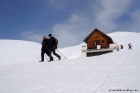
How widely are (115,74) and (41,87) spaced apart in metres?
2.58

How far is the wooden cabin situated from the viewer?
33844 mm

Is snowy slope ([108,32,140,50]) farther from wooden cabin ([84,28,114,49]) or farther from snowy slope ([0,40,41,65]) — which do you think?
snowy slope ([0,40,41,65])

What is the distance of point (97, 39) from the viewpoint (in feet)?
113

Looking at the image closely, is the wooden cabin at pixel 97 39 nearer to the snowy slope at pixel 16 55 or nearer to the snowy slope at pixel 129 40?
the snowy slope at pixel 16 55

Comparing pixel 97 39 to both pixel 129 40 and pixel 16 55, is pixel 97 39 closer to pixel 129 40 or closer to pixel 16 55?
pixel 16 55

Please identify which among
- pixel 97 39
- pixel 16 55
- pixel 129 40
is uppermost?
pixel 129 40

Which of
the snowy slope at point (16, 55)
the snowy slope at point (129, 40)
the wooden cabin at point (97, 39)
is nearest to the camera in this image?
the wooden cabin at point (97, 39)

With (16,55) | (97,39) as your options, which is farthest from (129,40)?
(16,55)

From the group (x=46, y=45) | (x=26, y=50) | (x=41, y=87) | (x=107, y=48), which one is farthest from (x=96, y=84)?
(x=26, y=50)

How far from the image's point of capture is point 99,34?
34.6 meters

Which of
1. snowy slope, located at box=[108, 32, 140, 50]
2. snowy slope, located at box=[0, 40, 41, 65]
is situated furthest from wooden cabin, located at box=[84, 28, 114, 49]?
snowy slope, located at box=[108, 32, 140, 50]

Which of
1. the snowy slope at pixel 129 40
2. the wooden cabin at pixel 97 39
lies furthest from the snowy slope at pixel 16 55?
the snowy slope at pixel 129 40

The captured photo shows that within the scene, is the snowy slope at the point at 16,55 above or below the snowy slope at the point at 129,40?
below

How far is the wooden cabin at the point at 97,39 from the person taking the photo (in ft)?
111
